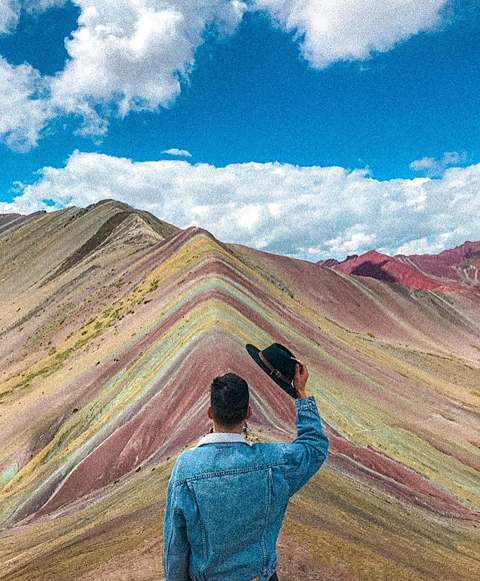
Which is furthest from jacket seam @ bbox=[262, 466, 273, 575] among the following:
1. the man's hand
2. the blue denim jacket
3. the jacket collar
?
the man's hand

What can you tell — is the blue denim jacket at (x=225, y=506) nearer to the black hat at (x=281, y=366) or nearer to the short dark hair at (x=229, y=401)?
the short dark hair at (x=229, y=401)

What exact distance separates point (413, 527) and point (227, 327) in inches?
493

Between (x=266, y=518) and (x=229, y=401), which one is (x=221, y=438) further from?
(x=266, y=518)

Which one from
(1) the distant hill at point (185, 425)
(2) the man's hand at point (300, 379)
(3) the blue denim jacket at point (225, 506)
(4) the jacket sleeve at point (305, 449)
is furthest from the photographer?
(1) the distant hill at point (185, 425)

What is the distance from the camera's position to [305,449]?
13.3ft

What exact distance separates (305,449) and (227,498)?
2.40 feet

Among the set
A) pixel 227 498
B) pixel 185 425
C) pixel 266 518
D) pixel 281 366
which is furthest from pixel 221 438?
pixel 185 425

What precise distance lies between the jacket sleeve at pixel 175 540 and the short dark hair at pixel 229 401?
19.8 inches

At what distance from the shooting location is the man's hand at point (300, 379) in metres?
4.33

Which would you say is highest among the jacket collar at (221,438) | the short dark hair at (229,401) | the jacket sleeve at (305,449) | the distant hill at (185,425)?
the short dark hair at (229,401)

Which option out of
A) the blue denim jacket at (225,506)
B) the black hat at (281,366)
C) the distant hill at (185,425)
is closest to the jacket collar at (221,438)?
the blue denim jacket at (225,506)

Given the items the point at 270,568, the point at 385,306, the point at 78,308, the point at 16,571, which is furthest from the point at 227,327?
the point at 385,306

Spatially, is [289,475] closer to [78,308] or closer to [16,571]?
[16,571]

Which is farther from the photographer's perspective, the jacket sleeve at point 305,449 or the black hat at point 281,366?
the black hat at point 281,366
